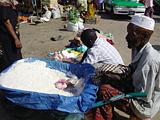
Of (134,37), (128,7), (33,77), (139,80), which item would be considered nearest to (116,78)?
(139,80)

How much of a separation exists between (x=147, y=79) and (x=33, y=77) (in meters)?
1.55

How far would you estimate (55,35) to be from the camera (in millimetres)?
10898

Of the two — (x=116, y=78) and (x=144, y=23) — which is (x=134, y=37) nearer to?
(x=144, y=23)

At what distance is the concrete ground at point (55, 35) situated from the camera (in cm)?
900

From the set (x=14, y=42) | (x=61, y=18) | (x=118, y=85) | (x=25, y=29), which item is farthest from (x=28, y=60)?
(x=61, y=18)

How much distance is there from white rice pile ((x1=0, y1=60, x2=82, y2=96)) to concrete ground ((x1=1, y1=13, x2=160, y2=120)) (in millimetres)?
3236

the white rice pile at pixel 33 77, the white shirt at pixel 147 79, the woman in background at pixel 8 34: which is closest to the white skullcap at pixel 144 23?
the white shirt at pixel 147 79

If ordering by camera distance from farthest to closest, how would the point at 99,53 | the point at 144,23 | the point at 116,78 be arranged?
the point at 99,53, the point at 116,78, the point at 144,23

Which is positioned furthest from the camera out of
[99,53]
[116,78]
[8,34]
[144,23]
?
[8,34]

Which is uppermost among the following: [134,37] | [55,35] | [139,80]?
[134,37]

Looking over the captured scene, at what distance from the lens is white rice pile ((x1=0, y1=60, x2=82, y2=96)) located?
171 inches

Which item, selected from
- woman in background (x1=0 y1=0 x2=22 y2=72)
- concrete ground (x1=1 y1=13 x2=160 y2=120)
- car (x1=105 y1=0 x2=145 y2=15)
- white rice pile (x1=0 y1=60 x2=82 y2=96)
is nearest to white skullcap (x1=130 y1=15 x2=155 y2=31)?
white rice pile (x1=0 y1=60 x2=82 y2=96)

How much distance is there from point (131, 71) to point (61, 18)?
10.0 m

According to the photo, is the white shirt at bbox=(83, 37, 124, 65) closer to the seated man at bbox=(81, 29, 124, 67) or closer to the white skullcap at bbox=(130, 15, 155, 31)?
the seated man at bbox=(81, 29, 124, 67)
